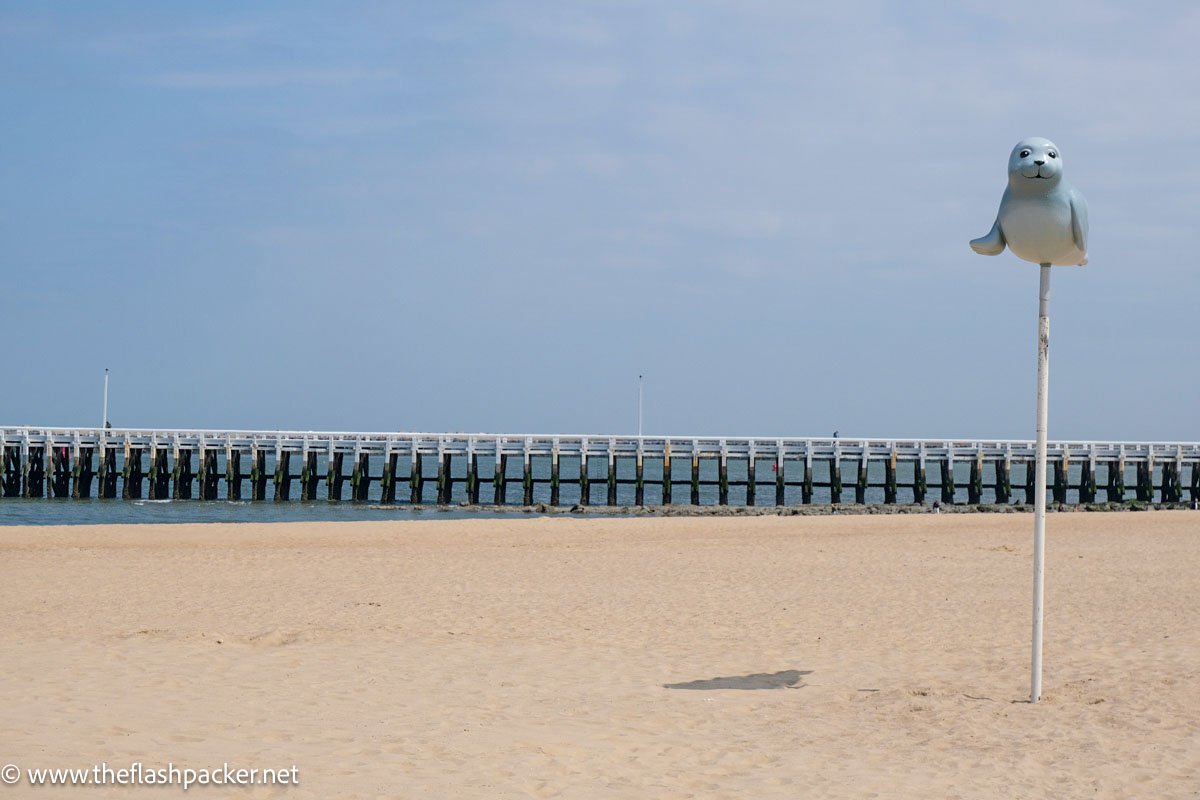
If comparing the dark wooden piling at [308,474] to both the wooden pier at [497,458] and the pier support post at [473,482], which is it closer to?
the wooden pier at [497,458]

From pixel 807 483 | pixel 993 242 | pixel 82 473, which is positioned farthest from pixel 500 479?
pixel 993 242

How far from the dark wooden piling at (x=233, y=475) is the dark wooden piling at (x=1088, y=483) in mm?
27807

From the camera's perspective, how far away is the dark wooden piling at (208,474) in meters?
41.1

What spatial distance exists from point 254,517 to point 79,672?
26.5 meters

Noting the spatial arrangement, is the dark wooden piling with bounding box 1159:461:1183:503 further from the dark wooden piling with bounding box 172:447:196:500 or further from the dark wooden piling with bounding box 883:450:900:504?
the dark wooden piling with bounding box 172:447:196:500

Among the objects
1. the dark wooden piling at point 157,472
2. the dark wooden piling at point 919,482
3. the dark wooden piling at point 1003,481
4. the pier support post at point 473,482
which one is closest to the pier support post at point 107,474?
the dark wooden piling at point 157,472

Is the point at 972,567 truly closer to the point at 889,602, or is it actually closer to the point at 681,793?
the point at 889,602

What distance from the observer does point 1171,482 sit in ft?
145

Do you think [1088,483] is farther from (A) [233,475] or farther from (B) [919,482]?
(A) [233,475]

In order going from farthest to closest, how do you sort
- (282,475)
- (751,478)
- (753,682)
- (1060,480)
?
(1060,480)
(282,475)
(751,478)
(753,682)

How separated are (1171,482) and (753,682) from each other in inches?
1560

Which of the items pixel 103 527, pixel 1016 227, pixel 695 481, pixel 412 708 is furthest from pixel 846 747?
pixel 695 481

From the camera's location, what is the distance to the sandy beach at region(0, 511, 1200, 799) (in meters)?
6.66

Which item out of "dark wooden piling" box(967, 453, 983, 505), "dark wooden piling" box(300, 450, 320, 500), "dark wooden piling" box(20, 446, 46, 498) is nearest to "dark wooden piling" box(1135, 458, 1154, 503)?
"dark wooden piling" box(967, 453, 983, 505)
